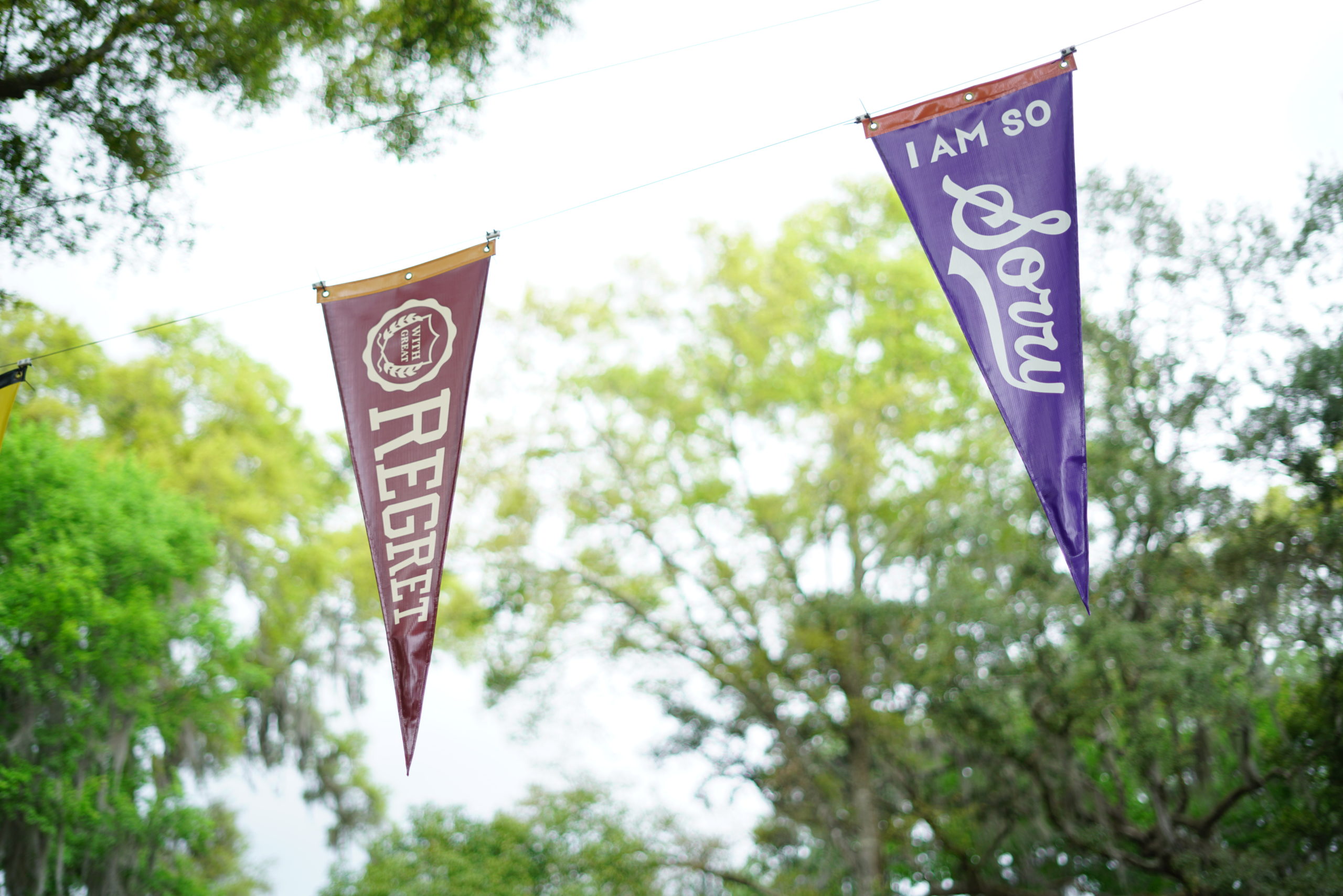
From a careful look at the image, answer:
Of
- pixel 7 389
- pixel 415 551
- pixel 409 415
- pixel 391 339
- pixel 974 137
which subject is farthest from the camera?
pixel 7 389

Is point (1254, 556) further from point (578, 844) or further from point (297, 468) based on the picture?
point (297, 468)

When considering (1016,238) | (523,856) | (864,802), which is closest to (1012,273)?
(1016,238)

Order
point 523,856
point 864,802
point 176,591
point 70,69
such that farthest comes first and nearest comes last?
point 176,591 → point 864,802 → point 523,856 → point 70,69

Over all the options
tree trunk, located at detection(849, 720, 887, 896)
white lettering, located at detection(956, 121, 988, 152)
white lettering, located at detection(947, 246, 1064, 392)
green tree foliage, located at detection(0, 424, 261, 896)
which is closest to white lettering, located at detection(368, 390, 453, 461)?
white lettering, located at detection(947, 246, 1064, 392)

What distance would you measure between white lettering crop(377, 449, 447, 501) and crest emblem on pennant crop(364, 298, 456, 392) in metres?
0.34

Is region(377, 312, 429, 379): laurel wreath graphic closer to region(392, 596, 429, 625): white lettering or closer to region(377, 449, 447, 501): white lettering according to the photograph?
region(377, 449, 447, 501): white lettering

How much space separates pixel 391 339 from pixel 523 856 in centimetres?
826

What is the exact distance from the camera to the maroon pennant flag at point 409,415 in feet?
13.2

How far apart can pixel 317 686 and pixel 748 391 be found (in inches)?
364

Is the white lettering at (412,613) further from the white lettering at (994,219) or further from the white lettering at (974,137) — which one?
the white lettering at (974,137)

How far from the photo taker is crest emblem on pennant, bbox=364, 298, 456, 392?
424 cm

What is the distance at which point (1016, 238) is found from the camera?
12.6 ft

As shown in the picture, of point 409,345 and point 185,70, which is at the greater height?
point 185,70

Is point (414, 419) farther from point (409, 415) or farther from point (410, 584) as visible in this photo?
point (410, 584)
